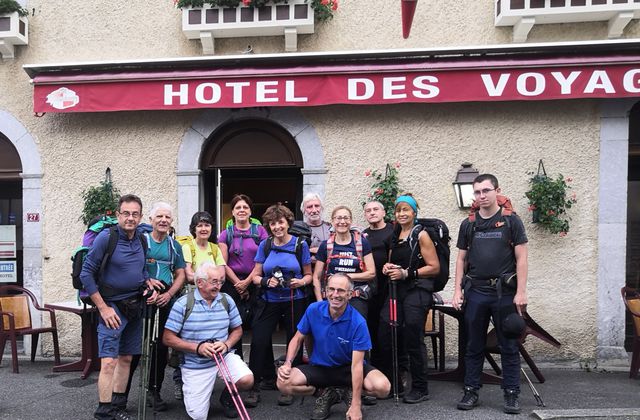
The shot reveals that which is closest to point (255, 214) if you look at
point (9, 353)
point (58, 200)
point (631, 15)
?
point (58, 200)

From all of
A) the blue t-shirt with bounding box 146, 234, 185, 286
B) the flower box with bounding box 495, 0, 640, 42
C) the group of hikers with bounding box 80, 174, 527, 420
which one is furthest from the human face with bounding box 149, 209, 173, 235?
the flower box with bounding box 495, 0, 640, 42

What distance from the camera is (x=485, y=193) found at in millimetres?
4086

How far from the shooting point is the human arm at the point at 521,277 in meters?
4.01

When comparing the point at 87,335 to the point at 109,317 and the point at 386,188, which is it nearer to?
the point at 109,317

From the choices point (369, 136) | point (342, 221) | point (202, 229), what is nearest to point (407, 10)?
point (369, 136)

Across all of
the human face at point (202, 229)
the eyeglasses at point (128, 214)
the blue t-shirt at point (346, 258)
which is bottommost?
the blue t-shirt at point (346, 258)

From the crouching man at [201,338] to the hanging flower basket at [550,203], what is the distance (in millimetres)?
3711

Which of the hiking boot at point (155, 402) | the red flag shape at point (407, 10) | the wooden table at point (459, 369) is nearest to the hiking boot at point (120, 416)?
the hiking boot at point (155, 402)

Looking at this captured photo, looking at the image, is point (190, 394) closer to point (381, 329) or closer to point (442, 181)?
point (381, 329)

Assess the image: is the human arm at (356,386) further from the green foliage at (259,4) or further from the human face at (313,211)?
the green foliage at (259,4)

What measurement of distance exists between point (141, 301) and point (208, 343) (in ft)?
2.10

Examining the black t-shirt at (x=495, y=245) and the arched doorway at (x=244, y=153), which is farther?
the arched doorway at (x=244, y=153)

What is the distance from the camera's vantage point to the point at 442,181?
6.09 meters

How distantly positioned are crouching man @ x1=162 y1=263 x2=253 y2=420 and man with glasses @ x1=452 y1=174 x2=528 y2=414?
186 cm
